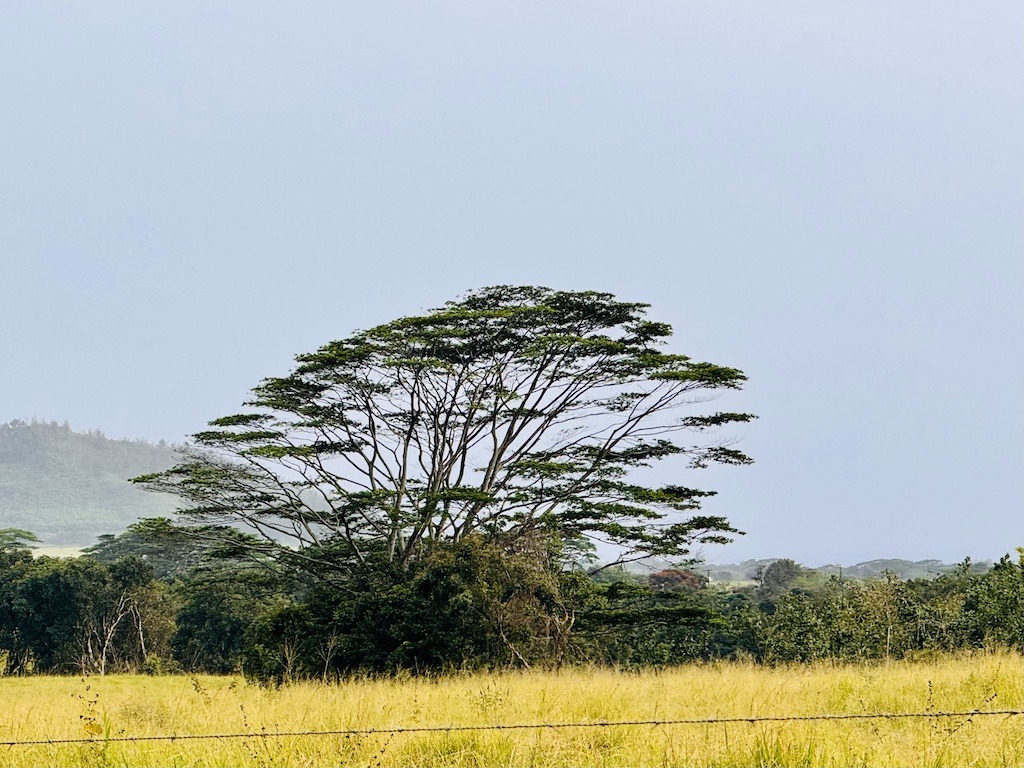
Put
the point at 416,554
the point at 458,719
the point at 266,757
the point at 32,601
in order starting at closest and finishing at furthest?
the point at 266,757, the point at 458,719, the point at 416,554, the point at 32,601

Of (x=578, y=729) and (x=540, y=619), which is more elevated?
(x=578, y=729)

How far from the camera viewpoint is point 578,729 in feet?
26.8

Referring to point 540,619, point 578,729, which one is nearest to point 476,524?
point 540,619

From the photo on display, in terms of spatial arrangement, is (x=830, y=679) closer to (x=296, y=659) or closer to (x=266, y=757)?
(x=266, y=757)

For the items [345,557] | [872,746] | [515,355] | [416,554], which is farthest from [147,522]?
[872,746]

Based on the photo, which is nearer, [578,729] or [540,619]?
[578,729]

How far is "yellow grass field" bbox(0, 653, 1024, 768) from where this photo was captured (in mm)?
7207

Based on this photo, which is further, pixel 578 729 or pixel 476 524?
pixel 476 524

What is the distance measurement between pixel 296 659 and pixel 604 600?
295 inches

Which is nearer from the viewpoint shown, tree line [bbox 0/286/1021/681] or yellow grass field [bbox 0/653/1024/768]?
yellow grass field [bbox 0/653/1024/768]

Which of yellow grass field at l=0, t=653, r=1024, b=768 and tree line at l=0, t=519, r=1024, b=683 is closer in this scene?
yellow grass field at l=0, t=653, r=1024, b=768

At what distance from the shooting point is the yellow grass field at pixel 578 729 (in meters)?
7.21

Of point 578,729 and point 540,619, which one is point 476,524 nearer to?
point 540,619

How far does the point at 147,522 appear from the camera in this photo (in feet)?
85.0
